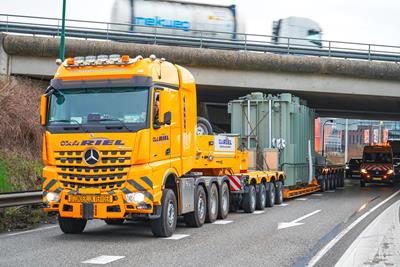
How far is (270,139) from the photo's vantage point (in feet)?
71.5

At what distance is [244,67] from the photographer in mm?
25578

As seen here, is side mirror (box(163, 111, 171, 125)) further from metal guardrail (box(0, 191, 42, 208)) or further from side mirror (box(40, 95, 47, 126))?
metal guardrail (box(0, 191, 42, 208))

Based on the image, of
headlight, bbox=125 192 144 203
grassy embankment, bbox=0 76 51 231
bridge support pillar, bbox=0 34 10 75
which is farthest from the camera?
bridge support pillar, bbox=0 34 10 75

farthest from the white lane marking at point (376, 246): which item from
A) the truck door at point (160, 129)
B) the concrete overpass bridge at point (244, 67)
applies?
the concrete overpass bridge at point (244, 67)

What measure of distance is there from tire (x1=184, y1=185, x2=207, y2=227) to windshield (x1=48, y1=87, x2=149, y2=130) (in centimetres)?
300

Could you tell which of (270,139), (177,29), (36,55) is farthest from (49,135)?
(177,29)

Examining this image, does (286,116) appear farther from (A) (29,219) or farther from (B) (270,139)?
(A) (29,219)

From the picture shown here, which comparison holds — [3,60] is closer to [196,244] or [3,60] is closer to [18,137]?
[18,137]

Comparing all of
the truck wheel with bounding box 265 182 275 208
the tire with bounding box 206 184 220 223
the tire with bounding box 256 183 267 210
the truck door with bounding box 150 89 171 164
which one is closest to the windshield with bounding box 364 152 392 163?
the truck wheel with bounding box 265 182 275 208

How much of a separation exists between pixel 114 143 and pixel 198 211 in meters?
3.33

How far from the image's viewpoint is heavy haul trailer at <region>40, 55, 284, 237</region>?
1077cm

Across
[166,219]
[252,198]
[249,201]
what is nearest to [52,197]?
[166,219]

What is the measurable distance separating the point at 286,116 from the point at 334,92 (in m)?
5.57

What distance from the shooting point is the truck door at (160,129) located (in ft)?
36.4
